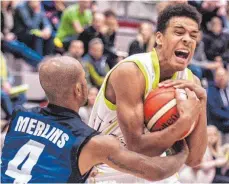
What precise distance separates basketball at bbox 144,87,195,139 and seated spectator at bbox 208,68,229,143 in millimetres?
4741

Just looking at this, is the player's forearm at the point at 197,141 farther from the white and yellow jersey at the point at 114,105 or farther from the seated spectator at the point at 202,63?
the seated spectator at the point at 202,63

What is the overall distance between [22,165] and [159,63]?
1.21 meters

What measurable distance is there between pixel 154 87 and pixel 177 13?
1.57ft

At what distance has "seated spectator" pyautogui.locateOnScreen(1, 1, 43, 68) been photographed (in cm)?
840

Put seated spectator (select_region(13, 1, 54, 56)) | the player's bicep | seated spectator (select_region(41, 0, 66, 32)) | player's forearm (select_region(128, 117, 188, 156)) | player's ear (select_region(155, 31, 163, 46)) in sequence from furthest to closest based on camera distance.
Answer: seated spectator (select_region(41, 0, 66, 32)) → seated spectator (select_region(13, 1, 54, 56)) → player's ear (select_region(155, 31, 163, 46)) → the player's bicep → player's forearm (select_region(128, 117, 188, 156))

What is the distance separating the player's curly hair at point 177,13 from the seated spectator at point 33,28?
5057 millimetres

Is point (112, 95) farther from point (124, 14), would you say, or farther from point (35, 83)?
point (124, 14)

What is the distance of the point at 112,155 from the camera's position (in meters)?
2.89

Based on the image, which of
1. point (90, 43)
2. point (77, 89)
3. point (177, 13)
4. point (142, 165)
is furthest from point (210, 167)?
point (77, 89)

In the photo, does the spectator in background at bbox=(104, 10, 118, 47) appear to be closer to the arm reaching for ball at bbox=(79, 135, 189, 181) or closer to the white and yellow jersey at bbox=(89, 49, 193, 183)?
the white and yellow jersey at bbox=(89, 49, 193, 183)

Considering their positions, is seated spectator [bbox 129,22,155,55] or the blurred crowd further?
seated spectator [bbox 129,22,155,55]

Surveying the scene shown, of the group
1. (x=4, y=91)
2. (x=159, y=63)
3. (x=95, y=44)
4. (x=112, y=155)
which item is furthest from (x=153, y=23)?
(x=112, y=155)

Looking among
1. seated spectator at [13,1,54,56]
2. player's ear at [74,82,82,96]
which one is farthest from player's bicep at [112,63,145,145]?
seated spectator at [13,1,54,56]

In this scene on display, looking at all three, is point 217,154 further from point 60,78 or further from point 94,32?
point 60,78
